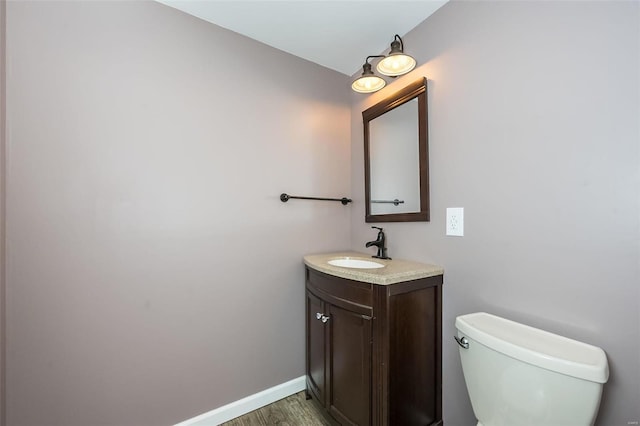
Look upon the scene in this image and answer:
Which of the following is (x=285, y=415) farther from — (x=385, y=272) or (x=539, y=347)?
(x=539, y=347)

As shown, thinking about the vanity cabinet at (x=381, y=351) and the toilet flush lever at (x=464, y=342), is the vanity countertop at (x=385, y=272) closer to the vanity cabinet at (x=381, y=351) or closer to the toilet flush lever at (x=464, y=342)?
the vanity cabinet at (x=381, y=351)

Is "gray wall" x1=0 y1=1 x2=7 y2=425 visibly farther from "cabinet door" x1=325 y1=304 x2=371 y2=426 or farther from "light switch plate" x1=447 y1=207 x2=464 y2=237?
"light switch plate" x1=447 y1=207 x2=464 y2=237

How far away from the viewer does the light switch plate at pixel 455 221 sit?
1.27 metres

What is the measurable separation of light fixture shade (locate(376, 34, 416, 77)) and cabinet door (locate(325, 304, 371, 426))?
134 cm

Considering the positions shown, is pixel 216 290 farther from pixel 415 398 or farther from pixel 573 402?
A: pixel 573 402

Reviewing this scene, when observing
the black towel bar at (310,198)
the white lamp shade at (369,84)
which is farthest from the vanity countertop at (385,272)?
the white lamp shade at (369,84)

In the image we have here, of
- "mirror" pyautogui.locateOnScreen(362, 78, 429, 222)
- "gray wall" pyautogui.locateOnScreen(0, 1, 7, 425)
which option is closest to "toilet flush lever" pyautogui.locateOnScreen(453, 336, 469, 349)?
"mirror" pyautogui.locateOnScreen(362, 78, 429, 222)

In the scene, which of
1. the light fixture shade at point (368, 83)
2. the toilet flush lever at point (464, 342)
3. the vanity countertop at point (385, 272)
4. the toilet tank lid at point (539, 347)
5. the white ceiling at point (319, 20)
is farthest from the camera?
the light fixture shade at point (368, 83)

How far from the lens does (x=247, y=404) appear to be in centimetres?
154

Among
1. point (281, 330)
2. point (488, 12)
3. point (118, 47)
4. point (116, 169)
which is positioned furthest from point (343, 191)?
point (118, 47)

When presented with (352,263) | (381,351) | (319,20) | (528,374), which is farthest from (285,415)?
(319,20)

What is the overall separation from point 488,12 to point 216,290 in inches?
77.4

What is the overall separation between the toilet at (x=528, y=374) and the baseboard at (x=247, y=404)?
1.13 m

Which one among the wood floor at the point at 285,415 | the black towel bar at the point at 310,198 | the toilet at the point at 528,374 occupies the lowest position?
the wood floor at the point at 285,415
